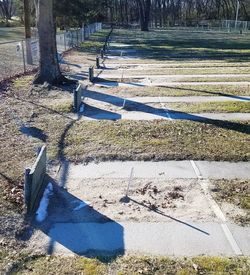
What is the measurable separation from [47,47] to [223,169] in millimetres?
8238

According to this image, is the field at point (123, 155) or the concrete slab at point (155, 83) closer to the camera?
the field at point (123, 155)

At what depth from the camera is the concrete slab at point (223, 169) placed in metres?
6.19

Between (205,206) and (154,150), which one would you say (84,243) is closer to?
(205,206)

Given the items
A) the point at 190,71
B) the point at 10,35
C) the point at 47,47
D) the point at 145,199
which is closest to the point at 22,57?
the point at 47,47

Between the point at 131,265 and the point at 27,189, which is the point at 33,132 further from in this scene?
the point at 131,265

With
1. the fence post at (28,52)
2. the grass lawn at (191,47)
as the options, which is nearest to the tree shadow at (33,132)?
the fence post at (28,52)

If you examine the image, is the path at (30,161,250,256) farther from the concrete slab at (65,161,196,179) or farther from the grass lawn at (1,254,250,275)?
the concrete slab at (65,161,196,179)

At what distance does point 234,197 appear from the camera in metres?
5.49

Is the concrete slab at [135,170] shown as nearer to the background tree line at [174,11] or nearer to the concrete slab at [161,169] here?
the concrete slab at [161,169]

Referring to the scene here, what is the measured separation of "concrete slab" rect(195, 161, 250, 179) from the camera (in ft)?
20.3

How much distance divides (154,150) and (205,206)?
6.85ft

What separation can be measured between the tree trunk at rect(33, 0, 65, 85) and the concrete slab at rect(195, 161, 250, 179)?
7.55 metres

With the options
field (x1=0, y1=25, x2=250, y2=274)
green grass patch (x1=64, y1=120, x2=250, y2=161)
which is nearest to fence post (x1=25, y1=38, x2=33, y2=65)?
field (x1=0, y1=25, x2=250, y2=274)

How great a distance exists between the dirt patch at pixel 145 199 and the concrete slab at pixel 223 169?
0.41 m
